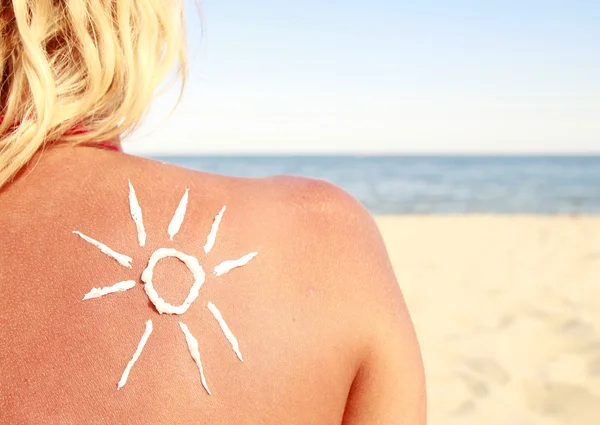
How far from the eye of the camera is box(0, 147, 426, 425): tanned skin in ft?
2.79

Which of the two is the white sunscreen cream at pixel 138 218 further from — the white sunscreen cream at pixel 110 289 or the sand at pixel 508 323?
the sand at pixel 508 323

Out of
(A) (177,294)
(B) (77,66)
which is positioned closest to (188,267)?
(A) (177,294)

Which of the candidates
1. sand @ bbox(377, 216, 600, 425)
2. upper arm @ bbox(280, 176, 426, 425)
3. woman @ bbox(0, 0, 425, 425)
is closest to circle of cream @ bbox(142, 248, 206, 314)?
woman @ bbox(0, 0, 425, 425)

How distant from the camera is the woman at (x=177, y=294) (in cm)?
85

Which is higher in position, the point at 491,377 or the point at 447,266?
the point at 491,377

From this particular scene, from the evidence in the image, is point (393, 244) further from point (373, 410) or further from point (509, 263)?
point (373, 410)

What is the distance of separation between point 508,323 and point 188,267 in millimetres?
4369

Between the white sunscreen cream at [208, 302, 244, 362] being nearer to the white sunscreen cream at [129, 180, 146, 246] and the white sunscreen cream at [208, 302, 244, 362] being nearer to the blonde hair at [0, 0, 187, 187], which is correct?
the white sunscreen cream at [129, 180, 146, 246]

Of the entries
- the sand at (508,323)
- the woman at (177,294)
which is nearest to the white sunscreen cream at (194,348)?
the woman at (177,294)

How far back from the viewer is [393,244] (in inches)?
338

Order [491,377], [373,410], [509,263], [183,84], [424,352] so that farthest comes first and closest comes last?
[509,263] → [424,352] → [491,377] → [183,84] → [373,410]

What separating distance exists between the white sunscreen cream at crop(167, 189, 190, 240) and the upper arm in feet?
0.64

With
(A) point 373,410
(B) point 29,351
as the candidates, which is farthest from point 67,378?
(A) point 373,410

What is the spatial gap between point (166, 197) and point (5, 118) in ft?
1.17
